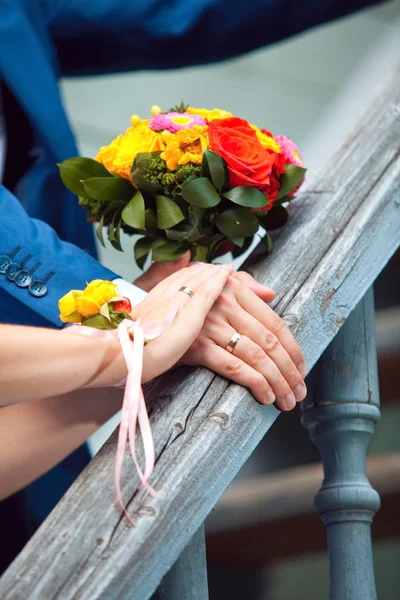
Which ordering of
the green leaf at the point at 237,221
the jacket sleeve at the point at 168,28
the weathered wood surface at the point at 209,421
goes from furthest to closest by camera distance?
the jacket sleeve at the point at 168,28 → the green leaf at the point at 237,221 → the weathered wood surface at the point at 209,421

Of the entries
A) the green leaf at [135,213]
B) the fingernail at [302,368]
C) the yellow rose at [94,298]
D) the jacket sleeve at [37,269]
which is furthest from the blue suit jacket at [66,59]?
the fingernail at [302,368]

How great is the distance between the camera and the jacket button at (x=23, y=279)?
113 centimetres

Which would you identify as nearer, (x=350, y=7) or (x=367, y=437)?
(x=367, y=437)

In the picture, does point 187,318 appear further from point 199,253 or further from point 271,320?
point 199,253

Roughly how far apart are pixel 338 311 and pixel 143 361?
31cm

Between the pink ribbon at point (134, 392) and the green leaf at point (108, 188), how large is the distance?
10.3 inches

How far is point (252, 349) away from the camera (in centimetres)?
95

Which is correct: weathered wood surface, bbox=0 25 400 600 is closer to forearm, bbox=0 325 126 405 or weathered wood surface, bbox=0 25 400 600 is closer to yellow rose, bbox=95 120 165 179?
forearm, bbox=0 325 126 405

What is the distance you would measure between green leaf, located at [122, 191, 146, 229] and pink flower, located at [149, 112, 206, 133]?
9cm

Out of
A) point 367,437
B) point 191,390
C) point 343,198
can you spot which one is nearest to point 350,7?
point 343,198

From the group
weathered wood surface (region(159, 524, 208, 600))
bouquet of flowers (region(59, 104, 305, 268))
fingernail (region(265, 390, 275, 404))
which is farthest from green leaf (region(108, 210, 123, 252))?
weathered wood surface (region(159, 524, 208, 600))

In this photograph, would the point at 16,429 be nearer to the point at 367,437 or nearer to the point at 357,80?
the point at 367,437

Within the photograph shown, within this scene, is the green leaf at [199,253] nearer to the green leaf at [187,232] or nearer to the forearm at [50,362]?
the green leaf at [187,232]

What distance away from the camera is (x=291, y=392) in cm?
98
